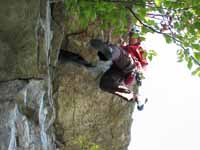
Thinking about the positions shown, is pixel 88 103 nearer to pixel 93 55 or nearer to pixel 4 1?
pixel 93 55

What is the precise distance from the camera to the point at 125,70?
11.9 m

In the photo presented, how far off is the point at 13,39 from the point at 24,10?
441 mm

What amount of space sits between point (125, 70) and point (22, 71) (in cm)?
583

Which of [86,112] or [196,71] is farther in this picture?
[86,112]

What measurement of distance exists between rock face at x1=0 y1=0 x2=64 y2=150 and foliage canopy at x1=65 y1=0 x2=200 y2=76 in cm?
87

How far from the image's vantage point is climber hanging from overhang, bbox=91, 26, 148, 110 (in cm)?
1152

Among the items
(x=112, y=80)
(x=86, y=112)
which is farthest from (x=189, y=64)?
(x=86, y=112)

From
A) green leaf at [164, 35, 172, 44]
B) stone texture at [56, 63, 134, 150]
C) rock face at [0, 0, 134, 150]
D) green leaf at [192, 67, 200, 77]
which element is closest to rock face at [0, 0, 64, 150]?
rock face at [0, 0, 134, 150]

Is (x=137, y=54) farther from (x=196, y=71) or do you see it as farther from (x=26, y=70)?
(x=26, y=70)

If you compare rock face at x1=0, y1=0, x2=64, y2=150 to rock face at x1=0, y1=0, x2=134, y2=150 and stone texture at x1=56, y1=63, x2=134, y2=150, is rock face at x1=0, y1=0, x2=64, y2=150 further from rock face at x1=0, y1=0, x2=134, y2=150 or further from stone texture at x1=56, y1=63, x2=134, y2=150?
stone texture at x1=56, y1=63, x2=134, y2=150

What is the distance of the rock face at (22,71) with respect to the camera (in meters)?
5.91

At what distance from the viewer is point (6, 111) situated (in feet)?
19.3

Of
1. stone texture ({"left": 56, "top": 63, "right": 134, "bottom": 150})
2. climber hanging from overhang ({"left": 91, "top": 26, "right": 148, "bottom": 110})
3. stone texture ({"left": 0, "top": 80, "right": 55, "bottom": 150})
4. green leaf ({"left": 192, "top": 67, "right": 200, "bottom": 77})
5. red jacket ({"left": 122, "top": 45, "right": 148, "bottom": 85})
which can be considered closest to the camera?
stone texture ({"left": 0, "top": 80, "right": 55, "bottom": 150})

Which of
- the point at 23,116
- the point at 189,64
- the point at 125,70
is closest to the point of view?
the point at 23,116
